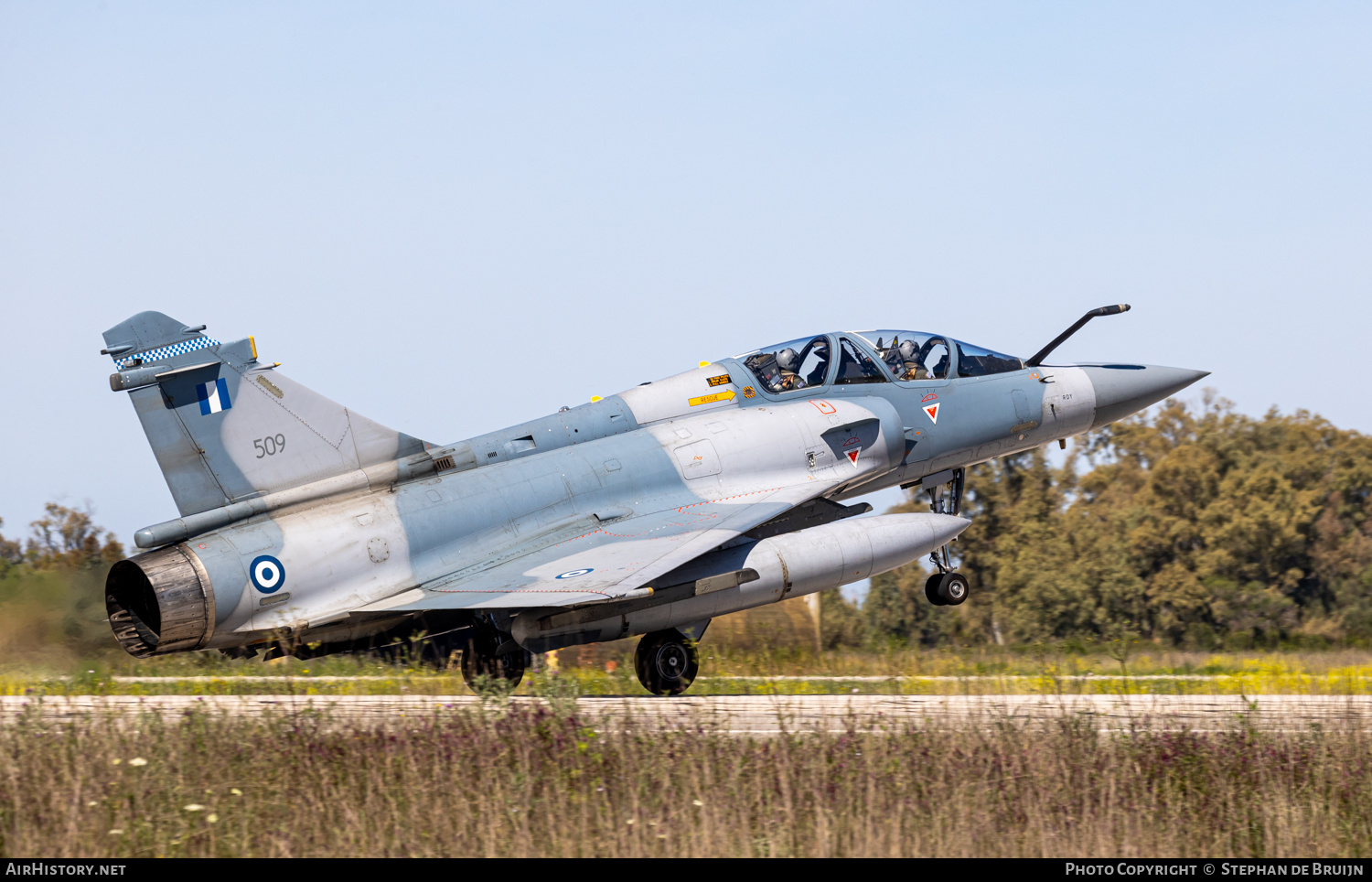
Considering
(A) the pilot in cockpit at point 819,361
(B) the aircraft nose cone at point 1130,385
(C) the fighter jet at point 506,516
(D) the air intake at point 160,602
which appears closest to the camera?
(D) the air intake at point 160,602

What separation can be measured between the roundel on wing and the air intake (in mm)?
377

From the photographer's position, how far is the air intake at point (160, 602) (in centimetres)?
1021

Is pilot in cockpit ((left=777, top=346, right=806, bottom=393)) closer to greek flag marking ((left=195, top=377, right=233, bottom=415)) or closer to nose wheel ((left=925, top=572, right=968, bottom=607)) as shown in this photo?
nose wheel ((left=925, top=572, right=968, bottom=607))

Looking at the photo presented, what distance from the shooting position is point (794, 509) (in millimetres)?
13500

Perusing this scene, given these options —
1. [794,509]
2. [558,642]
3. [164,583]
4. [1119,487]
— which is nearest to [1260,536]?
[1119,487]

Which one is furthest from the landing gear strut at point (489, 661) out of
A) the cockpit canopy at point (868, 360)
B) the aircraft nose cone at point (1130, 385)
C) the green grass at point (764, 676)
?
the aircraft nose cone at point (1130, 385)

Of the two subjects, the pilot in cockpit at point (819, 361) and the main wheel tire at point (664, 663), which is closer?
the main wheel tire at point (664, 663)

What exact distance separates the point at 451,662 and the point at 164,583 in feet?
12.4

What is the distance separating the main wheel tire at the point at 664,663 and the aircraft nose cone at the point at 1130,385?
6.97 meters

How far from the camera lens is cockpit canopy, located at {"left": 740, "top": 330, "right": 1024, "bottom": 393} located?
14.4 meters

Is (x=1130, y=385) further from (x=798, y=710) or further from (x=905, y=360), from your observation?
(x=798, y=710)

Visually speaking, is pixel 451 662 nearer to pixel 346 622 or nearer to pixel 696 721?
pixel 346 622

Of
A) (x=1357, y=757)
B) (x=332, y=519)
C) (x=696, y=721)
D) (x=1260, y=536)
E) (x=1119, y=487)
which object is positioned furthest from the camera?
(x=1119, y=487)

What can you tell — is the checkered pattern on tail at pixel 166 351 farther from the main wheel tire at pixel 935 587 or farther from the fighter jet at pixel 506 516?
the main wheel tire at pixel 935 587
